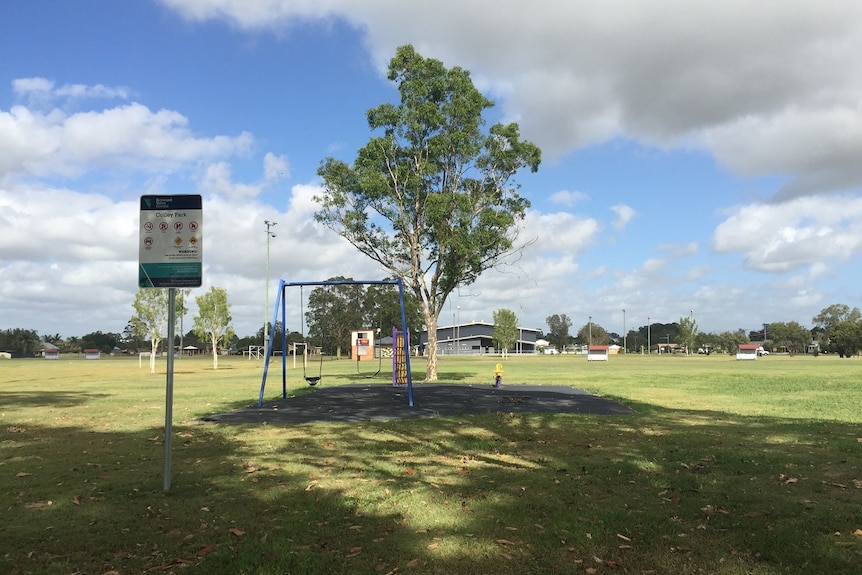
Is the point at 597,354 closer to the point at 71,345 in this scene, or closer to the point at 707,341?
the point at 707,341

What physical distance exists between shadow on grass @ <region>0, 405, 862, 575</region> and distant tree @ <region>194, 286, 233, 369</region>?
39.2 m

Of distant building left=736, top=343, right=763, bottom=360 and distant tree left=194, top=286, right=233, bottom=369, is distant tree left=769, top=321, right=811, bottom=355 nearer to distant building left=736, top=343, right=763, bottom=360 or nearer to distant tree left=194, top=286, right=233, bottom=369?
distant building left=736, top=343, right=763, bottom=360

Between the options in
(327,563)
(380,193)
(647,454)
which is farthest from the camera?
(380,193)

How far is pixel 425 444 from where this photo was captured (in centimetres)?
961

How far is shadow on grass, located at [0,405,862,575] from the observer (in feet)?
14.5

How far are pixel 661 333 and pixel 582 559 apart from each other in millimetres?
203697

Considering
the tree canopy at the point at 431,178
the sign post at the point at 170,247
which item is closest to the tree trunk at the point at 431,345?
the tree canopy at the point at 431,178

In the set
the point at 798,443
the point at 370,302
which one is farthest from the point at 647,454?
the point at 370,302

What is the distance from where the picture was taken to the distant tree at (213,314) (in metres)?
47.8

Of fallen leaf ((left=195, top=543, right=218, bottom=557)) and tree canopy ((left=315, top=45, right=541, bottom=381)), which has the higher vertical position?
tree canopy ((left=315, top=45, right=541, bottom=381))

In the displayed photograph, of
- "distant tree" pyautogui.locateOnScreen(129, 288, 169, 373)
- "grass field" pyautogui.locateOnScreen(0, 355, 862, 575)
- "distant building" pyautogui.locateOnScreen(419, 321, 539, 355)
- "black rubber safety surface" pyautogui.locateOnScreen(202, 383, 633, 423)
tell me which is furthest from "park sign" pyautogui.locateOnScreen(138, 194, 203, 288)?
"distant building" pyautogui.locateOnScreen(419, 321, 539, 355)

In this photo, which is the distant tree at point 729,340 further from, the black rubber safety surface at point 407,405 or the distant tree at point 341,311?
the black rubber safety surface at point 407,405

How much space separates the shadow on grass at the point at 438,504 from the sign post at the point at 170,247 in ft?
3.93

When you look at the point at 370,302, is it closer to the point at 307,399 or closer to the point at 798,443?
the point at 307,399
